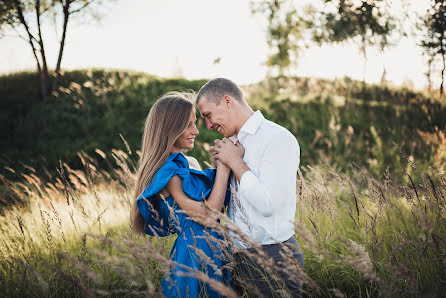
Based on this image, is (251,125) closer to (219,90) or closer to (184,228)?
(219,90)

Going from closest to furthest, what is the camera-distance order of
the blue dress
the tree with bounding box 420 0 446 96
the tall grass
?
the tall grass, the blue dress, the tree with bounding box 420 0 446 96

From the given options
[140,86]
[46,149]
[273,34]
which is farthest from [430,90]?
[46,149]

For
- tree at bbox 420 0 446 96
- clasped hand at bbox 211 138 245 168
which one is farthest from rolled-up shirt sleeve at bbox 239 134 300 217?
tree at bbox 420 0 446 96

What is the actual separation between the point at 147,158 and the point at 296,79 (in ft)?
50.2

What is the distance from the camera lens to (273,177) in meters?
2.08

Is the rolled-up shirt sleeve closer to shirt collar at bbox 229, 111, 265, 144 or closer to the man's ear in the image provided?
shirt collar at bbox 229, 111, 265, 144

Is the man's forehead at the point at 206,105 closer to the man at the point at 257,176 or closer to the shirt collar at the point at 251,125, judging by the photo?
the man at the point at 257,176

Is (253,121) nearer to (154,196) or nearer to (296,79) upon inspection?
(154,196)

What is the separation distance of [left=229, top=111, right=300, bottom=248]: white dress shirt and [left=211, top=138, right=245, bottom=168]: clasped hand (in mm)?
72

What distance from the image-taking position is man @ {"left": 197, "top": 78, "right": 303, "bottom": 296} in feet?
6.72

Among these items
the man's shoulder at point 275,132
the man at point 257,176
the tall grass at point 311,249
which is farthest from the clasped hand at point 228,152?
the tall grass at point 311,249

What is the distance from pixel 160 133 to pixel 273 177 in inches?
39.3

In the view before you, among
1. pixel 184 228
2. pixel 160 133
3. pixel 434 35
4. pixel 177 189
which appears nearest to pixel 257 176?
pixel 177 189

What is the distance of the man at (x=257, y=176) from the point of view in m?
2.05
